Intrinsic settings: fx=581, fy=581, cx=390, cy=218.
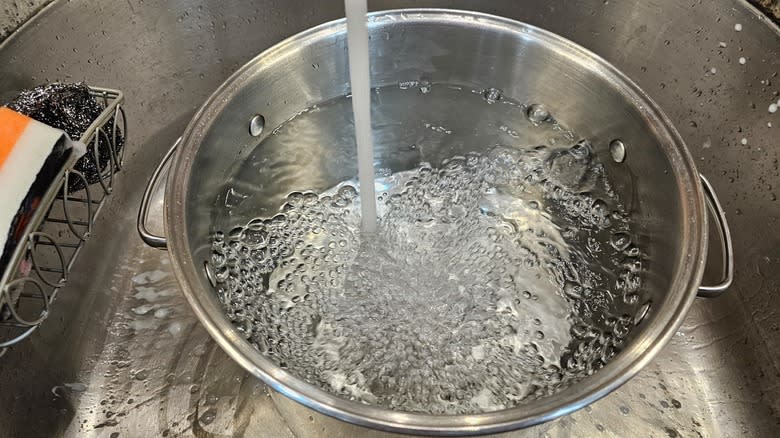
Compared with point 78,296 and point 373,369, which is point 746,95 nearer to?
point 373,369

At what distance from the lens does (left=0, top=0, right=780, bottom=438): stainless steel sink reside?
818mm

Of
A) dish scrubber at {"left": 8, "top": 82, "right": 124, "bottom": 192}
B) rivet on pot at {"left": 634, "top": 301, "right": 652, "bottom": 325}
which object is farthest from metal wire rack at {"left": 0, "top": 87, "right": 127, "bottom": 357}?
rivet on pot at {"left": 634, "top": 301, "right": 652, "bottom": 325}

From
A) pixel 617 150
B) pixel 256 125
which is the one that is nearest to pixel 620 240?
pixel 617 150

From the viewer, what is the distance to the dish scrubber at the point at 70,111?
0.65m

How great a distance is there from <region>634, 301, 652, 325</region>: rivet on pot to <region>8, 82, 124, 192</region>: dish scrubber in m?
0.64

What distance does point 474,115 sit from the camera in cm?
92

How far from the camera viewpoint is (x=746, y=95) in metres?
0.90

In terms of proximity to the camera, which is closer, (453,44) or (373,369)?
(373,369)

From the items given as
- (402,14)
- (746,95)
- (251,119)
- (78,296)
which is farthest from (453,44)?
(78,296)

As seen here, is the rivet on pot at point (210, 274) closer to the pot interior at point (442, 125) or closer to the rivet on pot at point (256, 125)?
the pot interior at point (442, 125)

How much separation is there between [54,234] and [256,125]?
1.04 ft

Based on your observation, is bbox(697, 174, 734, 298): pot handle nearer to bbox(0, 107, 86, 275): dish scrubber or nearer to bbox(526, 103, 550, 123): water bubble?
bbox(526, 103, 550, 123): water bubble

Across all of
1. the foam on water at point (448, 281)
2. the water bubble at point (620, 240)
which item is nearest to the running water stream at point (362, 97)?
the foam on water at point (448, 281)

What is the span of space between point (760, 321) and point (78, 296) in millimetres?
1036
